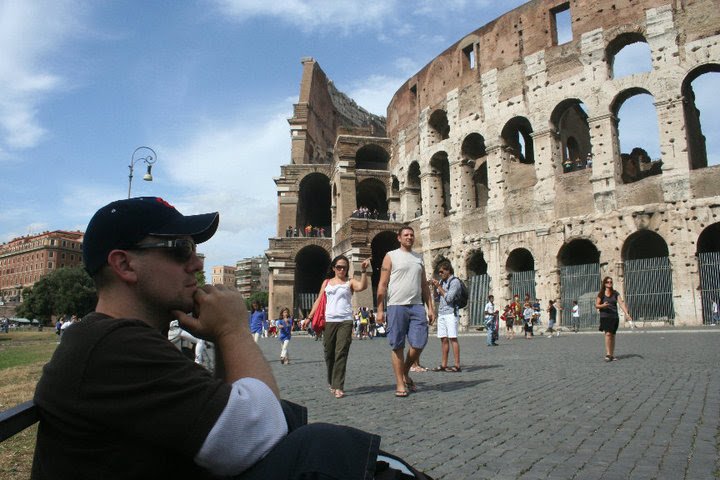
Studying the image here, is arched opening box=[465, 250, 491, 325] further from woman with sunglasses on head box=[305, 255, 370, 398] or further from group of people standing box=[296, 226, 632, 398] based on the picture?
woman with sunglasses on head box=[305, 255, 370, 398]

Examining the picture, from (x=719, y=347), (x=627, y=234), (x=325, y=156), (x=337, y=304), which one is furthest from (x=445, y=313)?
(x=325, y=156)

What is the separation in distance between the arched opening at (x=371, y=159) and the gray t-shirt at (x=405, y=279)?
26903 millimetres

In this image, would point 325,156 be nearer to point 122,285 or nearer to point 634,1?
point 634,1

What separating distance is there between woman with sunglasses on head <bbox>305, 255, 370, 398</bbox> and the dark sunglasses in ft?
14.7

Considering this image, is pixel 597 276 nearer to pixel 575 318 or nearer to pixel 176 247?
pixel 575 318

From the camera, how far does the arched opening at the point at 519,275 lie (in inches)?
846

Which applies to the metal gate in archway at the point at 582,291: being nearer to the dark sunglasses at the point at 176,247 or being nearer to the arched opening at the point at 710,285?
the arched opening at the point at 710,285

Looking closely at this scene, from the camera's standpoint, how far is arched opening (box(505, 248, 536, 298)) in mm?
21500

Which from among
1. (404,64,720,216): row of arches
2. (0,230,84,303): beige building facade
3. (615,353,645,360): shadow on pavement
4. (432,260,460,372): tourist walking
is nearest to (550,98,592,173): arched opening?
(404,64,720,216): row of arches

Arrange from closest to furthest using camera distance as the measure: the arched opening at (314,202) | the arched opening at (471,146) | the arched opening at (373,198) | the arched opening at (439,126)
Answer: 1. the arched opening at (471,146)
2. the arched opening at (439,126)
3. the arched opening at (314,202)
4. the arched opening at (373,198)

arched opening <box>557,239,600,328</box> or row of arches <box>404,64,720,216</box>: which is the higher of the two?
row of arches <box>404,64,720,216</box>

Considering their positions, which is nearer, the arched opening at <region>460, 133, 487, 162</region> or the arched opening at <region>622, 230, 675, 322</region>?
the arched opening at <region>622, 230, 675, 322</region>

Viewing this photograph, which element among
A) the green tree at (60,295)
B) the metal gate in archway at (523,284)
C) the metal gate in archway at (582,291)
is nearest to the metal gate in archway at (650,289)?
the metal gate in archway at (582,291)

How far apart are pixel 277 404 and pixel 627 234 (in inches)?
786
